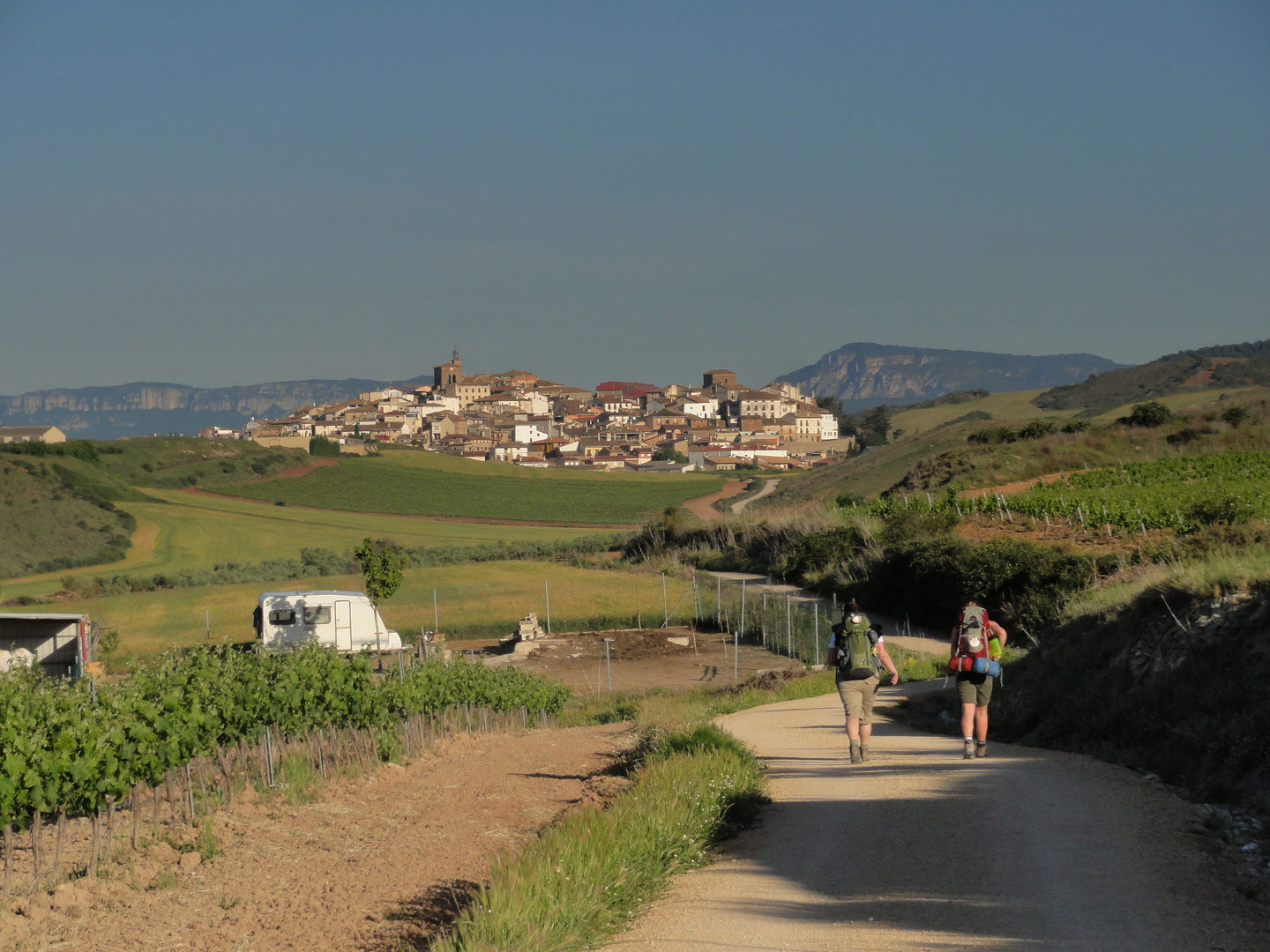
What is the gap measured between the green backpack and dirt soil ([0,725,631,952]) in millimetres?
2543

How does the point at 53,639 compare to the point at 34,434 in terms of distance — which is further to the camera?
the point at 34,434

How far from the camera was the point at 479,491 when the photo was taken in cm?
10475

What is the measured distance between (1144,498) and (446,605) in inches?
894

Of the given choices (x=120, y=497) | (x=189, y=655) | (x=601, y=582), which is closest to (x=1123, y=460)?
(x=601, y=582)

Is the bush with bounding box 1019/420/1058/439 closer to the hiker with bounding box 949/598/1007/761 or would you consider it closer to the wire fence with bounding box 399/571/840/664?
the wire fence with bounding box 399/571/840/664

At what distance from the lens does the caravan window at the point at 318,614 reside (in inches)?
1131

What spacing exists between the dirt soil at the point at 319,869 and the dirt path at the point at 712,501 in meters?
70.6

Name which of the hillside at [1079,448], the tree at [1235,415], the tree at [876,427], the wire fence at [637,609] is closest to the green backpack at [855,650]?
the wire fence at [637,609]

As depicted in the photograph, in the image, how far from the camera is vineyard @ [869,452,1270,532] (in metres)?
30.3

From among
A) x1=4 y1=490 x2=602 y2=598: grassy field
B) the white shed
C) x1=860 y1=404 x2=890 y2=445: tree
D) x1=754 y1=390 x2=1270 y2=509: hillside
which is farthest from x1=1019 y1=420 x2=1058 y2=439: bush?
x1=860 y1=404 x2=890 y2=445: tree

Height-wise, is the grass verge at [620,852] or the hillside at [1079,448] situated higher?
the hillside at [1079,448]

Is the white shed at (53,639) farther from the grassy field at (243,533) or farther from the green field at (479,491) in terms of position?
the green field at (479,491)

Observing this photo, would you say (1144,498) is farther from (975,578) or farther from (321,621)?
(321,621)

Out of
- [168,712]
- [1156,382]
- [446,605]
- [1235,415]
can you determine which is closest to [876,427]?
[1156,382]
